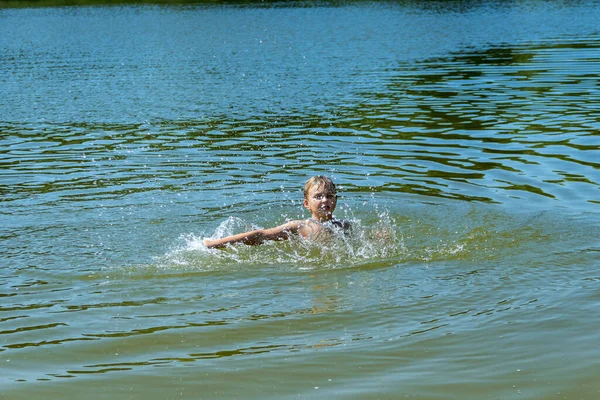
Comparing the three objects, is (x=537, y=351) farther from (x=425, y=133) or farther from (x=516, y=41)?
(x=516, y=41)

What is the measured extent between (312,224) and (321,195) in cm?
41

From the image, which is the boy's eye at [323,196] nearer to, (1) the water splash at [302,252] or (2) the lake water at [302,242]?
(1) the water splash at [302,252]

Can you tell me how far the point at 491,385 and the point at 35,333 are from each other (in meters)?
3.93

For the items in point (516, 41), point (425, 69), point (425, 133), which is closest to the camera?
point (425, 133)

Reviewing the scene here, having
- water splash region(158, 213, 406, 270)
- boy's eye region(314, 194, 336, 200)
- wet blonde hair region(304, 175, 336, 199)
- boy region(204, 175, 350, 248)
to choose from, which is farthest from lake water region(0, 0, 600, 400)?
wet blonde hair region(304, 175, 336, 199)

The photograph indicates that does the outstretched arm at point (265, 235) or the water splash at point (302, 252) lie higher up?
the outstretched arm at point (265, 235)

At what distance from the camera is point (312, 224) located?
10.3m

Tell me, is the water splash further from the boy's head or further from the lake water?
the boy's head

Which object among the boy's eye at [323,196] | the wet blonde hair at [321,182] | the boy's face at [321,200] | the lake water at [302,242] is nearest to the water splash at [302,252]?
the lake water at [302,242]

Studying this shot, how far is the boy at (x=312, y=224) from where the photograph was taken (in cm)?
1009

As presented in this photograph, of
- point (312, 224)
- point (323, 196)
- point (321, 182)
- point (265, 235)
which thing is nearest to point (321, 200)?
point (323, 196)

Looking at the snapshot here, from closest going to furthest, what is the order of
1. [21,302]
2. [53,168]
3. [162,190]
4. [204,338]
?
[204,338], [21,302], [162,190], [53,168]

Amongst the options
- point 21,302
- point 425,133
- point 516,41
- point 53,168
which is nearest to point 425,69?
point 516,41

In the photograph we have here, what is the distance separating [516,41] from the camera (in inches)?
1403
